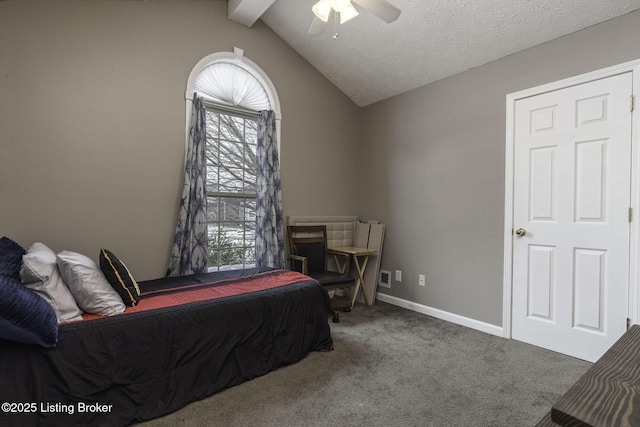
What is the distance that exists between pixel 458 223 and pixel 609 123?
1.44 m

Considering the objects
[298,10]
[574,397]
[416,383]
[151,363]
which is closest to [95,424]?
[151,363]

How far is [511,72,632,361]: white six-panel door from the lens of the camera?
242 centimetres

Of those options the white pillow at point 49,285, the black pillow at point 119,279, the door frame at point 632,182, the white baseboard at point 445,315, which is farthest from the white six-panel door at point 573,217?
the white pillow at point 49,285

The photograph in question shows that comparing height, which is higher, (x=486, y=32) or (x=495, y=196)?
(x=486, y=32)

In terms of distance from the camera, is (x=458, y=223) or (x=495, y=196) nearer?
(x=495, y=196)

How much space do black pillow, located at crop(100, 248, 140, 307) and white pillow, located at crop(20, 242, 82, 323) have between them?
0.80 ft

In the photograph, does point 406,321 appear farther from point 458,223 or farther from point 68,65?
point 68,65

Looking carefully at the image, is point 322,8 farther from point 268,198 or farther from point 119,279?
point 119,279

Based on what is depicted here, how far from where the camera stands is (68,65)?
254 cm

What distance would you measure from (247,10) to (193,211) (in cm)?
210

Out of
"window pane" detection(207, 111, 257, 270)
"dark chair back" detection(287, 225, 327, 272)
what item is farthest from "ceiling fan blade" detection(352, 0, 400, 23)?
"dark chair back" detection(287, 225, 327, 272)

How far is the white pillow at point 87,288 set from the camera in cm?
187

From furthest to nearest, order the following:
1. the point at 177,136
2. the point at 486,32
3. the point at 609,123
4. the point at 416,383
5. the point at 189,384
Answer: the point at 177,136 < the point at 486,32 < the point at 609,123 < the point at 416,383 < the point at 189,384

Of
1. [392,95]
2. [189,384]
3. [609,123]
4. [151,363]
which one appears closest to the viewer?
[151,363]
